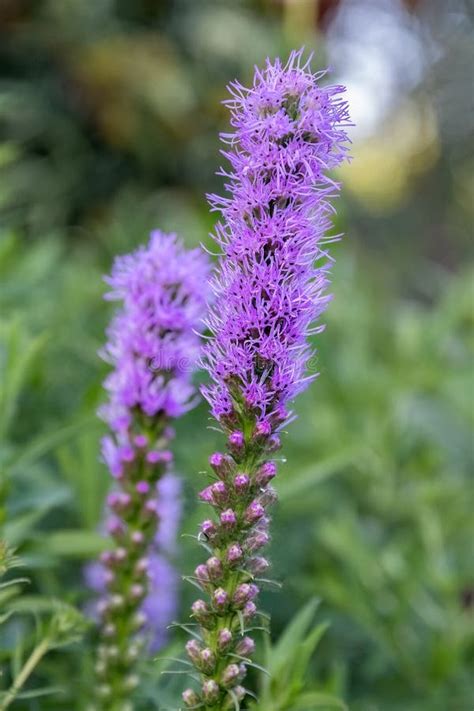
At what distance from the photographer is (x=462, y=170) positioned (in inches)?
547

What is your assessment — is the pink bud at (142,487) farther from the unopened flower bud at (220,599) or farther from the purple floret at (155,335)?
the unopened flower bud at (220,599)

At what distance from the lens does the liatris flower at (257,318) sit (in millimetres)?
1044

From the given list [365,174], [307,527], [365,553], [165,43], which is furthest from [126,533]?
[365,174]

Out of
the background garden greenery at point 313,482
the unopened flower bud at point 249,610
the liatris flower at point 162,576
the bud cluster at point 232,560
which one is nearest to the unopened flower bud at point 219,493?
the bud cluster at point 232,560

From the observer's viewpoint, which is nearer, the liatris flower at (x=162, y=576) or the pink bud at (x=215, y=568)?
the pink bud at (x=215, y=568)

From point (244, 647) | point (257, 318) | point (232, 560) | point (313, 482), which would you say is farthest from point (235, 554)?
point (313, 482)

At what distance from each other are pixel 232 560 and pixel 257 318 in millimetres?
267

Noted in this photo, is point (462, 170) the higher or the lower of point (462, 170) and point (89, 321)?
the higher

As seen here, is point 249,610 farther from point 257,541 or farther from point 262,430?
point 262,430

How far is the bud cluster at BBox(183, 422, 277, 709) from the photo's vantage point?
41.6 inches

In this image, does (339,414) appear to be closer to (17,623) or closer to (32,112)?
(17,623)

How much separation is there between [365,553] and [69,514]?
74cm

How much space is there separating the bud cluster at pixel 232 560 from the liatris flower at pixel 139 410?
340mm

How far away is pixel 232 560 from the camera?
3.46 ft
